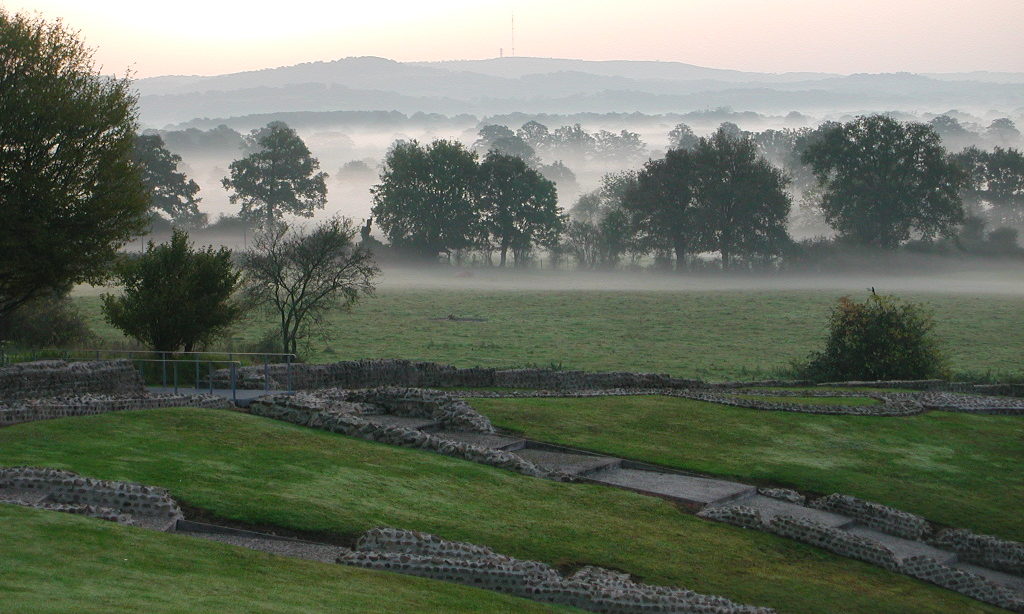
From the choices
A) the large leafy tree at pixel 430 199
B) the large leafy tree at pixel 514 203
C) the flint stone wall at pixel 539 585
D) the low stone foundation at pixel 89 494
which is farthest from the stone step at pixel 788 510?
the large leafy tree at pixel 514 203

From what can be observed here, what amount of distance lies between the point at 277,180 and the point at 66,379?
107 meters

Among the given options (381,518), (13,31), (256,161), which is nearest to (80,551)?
(381,518)

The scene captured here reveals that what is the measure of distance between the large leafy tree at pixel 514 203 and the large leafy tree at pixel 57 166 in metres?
77.4

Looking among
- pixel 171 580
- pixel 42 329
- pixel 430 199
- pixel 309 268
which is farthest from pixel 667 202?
pixel 171 580

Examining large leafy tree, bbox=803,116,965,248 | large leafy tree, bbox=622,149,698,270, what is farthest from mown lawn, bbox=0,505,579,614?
large leafy tree, bbox=803,116,965,248

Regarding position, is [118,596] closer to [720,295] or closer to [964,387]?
[964,387]

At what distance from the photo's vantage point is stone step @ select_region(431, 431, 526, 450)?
81.5ft

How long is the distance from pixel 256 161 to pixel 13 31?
97064 mm

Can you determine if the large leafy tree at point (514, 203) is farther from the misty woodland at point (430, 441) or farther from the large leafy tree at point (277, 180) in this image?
the misty woodland at point (430, 441)

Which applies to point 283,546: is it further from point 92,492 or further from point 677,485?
point 677,485

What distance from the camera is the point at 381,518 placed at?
1705 cm

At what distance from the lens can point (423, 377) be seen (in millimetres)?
35062

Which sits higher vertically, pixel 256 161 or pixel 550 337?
pixel 256 161

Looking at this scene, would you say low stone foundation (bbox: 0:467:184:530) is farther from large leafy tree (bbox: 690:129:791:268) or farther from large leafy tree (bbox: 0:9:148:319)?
large leafy tree (bbox: 690:129:791:268)
